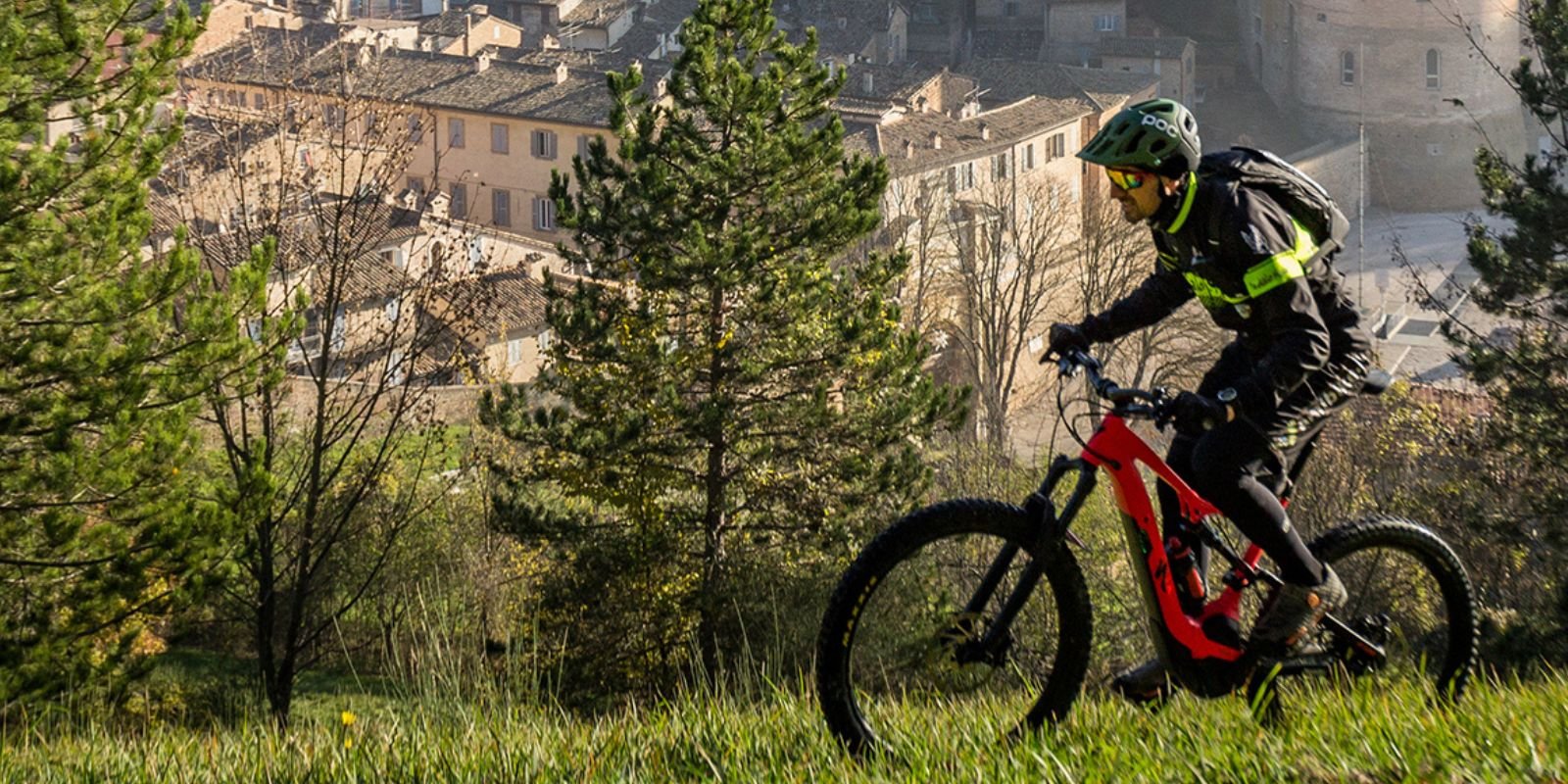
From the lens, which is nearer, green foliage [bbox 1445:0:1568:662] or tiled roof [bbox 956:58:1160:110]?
green foliage [bbox 1445:0:1568:662]

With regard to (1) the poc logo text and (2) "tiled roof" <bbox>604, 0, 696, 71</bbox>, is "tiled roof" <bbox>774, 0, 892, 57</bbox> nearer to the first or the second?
(2) "tiled roof" <bbox>604, 0, 696, 71</bbox>

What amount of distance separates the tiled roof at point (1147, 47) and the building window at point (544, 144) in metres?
22.2

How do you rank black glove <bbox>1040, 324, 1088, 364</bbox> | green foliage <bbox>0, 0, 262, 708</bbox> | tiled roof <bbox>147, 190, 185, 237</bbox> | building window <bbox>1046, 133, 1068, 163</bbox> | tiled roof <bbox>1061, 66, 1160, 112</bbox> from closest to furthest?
black glove <bbox>1040, 324, 1088, 364</bbox> → green foliage <bbox>0, 0, 262, 708</bbox> → tiled roof <bbox>147, 190, 185, 237</bbox> → building window <bbox>1046, 133, 1068, 163</bbox> → tiled roof <bbox>1061, 66, 1160, 112</bbox>

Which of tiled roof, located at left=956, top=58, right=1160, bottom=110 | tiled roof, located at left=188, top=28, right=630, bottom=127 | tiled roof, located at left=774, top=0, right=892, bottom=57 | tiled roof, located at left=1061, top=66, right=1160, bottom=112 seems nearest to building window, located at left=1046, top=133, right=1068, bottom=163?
tiled roof, located at left=956, top=58, right=1160, bottom=110

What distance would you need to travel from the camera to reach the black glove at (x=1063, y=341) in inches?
160

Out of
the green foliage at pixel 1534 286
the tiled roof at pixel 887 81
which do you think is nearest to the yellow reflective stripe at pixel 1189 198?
the green foliage at pixel 1534 286

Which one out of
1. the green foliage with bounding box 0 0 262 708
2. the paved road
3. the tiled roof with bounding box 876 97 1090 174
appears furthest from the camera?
the tiled roof with bounding box 876 97 1090 174

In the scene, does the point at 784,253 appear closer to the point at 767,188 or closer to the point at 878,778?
the point at 767,188

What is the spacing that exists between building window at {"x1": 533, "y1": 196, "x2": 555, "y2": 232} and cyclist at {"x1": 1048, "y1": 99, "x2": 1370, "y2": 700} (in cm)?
5103

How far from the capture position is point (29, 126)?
9656mm

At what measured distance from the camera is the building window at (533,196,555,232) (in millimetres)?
54438

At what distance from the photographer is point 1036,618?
13.1 ft

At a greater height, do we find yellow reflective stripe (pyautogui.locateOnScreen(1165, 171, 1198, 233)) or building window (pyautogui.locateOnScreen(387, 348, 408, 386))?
yellow reflective stripe (pyautogui.locateOnScreen(1165, 171, 1198, 233))

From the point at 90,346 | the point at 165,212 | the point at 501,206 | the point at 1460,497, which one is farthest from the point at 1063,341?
the point at 501,206
